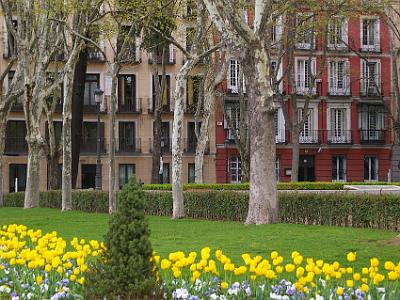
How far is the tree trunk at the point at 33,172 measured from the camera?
28.7 m

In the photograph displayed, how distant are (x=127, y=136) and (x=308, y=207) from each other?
35.7 m

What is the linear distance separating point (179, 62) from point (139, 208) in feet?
160

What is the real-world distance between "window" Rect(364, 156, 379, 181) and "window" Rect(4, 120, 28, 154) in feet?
79.3

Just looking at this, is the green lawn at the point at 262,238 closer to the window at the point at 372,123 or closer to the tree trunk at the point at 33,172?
the tree trunk at the point at 33,172

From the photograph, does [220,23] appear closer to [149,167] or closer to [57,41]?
[57,41]

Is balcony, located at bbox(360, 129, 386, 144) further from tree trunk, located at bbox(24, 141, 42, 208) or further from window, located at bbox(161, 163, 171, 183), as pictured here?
tree trunk, located at bbox(24, 141, 42, 208)

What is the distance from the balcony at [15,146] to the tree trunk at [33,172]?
21.5 metres

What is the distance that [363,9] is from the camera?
30109 millimetres

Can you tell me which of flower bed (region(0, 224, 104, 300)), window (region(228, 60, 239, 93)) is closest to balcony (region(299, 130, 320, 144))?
window (region(228, 60, 239, 93))

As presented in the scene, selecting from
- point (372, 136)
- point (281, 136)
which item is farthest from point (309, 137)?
point (372, 136)

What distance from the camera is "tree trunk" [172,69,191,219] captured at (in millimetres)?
21469

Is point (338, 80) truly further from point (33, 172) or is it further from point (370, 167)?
point (33, 172)

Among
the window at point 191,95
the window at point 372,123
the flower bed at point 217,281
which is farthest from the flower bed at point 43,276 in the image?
the window at point 372,123

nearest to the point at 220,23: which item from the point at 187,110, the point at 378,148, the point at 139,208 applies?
the point at 139,208
